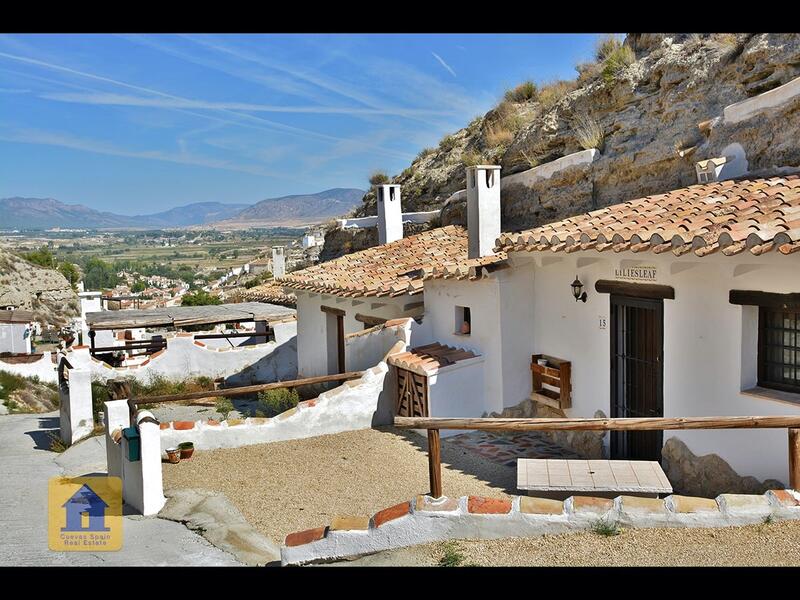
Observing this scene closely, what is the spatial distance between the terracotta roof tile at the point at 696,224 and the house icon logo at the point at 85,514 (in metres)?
6.04

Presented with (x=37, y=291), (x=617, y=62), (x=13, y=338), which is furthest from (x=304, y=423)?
(x=37, y=291)

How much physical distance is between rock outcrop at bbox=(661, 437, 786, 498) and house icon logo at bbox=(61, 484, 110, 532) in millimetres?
6289

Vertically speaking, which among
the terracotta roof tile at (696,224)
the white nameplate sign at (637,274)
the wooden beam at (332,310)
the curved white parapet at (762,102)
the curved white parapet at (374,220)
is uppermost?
the curved white parapet at (762,102)

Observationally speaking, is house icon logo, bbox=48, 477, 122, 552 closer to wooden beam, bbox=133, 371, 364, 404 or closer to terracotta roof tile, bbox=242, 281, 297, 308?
wooden beam, bbox=133, 371, 364, 404

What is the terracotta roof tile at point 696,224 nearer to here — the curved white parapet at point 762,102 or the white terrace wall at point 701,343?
the white terrace wall at point 701,343

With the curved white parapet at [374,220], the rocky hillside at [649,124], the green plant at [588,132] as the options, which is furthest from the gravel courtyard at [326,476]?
the curved white parapet at [374,220]

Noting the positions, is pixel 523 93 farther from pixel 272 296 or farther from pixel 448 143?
pixel 272 296

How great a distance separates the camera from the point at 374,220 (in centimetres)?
2036

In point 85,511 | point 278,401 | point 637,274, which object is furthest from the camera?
point 278,401

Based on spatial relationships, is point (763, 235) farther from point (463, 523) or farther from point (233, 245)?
point (233, 245)

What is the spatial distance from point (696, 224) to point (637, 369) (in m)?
2.19

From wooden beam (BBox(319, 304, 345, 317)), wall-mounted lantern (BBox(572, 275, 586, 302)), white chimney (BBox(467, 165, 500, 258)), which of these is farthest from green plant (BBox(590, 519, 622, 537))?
wooden beam (BBox(319, 304, 345, 317))

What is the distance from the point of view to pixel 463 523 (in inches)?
213

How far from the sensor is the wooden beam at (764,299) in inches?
263
